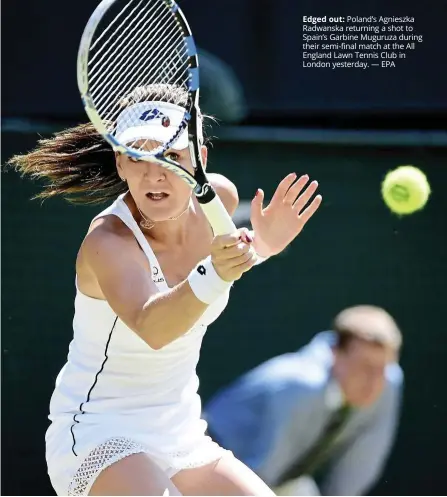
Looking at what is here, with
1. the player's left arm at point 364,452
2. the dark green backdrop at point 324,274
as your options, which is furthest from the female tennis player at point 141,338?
the dark green backdrop at point 324,274

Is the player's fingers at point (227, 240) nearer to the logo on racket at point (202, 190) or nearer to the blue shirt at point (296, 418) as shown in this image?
the logo on racket at point (202, 190)

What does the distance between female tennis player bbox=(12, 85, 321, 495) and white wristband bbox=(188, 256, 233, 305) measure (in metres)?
0.03

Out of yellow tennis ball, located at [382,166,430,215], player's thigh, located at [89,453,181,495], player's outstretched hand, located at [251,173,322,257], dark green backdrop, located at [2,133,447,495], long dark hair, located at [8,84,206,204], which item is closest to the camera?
player's thigh, located at [89,453,181,495]

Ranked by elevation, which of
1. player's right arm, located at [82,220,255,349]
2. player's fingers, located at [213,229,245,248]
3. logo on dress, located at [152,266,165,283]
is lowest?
logo on dress, located at [152,266,165,283]

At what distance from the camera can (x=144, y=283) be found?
2.10 m

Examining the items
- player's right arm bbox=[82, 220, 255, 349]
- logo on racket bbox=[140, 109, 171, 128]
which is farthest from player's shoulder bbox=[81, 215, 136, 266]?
logo on racket bbox=[140, 109, 171, 128]

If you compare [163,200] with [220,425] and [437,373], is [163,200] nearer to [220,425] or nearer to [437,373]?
[220,425]

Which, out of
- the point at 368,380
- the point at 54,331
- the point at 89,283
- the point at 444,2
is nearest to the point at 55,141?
the point at 89,283

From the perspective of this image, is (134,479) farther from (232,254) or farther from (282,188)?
(282,188)

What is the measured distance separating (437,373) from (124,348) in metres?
1.46

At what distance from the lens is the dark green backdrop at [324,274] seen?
3.42 metres

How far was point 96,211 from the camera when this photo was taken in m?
3.52

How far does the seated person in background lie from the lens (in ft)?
7.20

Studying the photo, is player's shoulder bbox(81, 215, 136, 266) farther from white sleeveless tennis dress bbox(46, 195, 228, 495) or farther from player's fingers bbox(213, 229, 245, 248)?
player's fingers bbox(213, 229, 245, 248)
